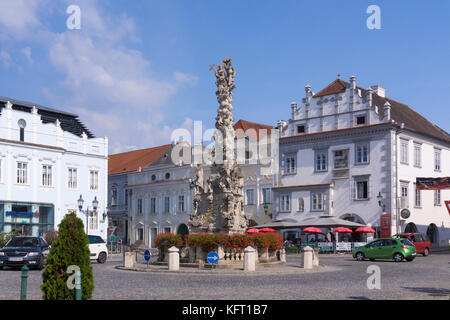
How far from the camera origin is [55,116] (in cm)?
5472

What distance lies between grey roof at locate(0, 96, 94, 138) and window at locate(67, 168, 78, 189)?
12.3 ft

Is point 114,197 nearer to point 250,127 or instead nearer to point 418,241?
point 250,127

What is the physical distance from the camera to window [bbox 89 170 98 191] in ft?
185

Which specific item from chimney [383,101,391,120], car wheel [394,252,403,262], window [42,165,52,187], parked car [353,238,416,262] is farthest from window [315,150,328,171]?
window [42,165,52,187]

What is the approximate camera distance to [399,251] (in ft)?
114

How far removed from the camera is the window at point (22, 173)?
4994 cm

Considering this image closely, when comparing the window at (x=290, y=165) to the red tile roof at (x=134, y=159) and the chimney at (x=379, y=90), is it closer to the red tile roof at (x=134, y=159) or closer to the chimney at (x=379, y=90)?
the chimney at (x=379, y=90)

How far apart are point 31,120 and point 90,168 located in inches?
292

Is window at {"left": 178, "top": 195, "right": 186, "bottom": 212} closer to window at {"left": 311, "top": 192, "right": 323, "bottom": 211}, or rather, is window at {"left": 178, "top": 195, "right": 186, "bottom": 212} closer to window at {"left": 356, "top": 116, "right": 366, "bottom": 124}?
window at {"left": 311, "top": 192, "right": 323, "bottom": 211}

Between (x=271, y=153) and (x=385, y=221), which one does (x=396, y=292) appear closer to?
(x=385, y=221)

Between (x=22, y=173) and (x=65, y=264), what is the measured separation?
41.5 m

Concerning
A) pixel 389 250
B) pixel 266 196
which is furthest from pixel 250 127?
pixel 389 250

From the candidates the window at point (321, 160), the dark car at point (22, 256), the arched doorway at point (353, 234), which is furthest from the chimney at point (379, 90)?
the dark car at point (22, 256)
